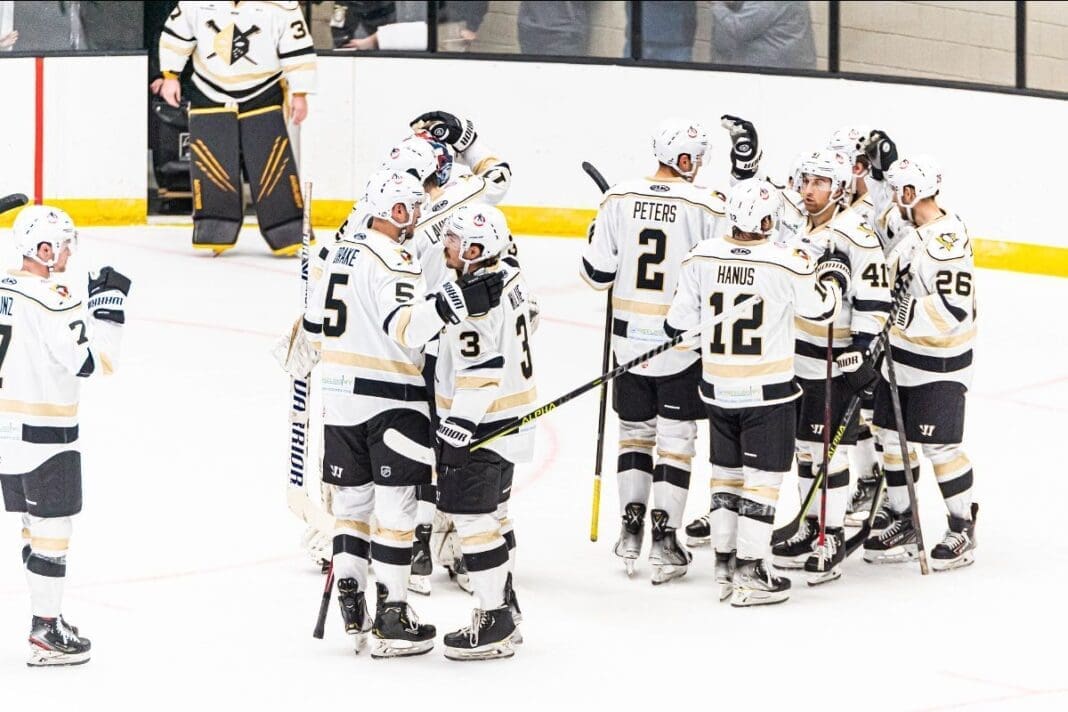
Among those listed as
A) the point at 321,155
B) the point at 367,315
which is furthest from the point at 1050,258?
the point at 367,315

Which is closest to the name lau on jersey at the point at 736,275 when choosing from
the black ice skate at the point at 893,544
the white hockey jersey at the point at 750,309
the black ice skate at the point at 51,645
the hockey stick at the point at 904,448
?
the white hockey jersey at the point at 750,309

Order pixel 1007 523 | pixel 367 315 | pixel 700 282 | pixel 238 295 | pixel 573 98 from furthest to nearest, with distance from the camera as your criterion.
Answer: pixel 573 98 < pixel 238 295 < pixel 1007 523 < pixel 700 282 < pixel 367 315

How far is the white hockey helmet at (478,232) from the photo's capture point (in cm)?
581

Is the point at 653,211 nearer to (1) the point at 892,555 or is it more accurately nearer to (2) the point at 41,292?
(1) the point at 892,555

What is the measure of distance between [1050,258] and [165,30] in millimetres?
4821

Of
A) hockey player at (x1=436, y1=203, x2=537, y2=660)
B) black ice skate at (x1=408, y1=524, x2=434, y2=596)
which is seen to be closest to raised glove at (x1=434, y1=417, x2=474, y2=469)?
hockey player at (x1=436, y1=203, x2=537, y2=660)

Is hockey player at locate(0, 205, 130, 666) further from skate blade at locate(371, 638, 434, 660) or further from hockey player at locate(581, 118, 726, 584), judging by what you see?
hockey player at locate(581, 118, 726, 584)

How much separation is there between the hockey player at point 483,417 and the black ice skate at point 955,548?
5.20ft

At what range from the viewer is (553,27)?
40.3 feet

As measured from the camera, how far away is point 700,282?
6406 mm

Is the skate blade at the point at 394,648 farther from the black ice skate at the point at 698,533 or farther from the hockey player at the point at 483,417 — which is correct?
the black ice skate at the point at 698,533

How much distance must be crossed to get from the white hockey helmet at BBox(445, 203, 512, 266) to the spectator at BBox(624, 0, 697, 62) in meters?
6.43

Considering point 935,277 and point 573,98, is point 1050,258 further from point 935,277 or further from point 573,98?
point 935,277

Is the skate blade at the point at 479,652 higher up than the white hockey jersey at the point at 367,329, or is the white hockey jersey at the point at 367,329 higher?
the white hockey jersey at the point at 367,329
